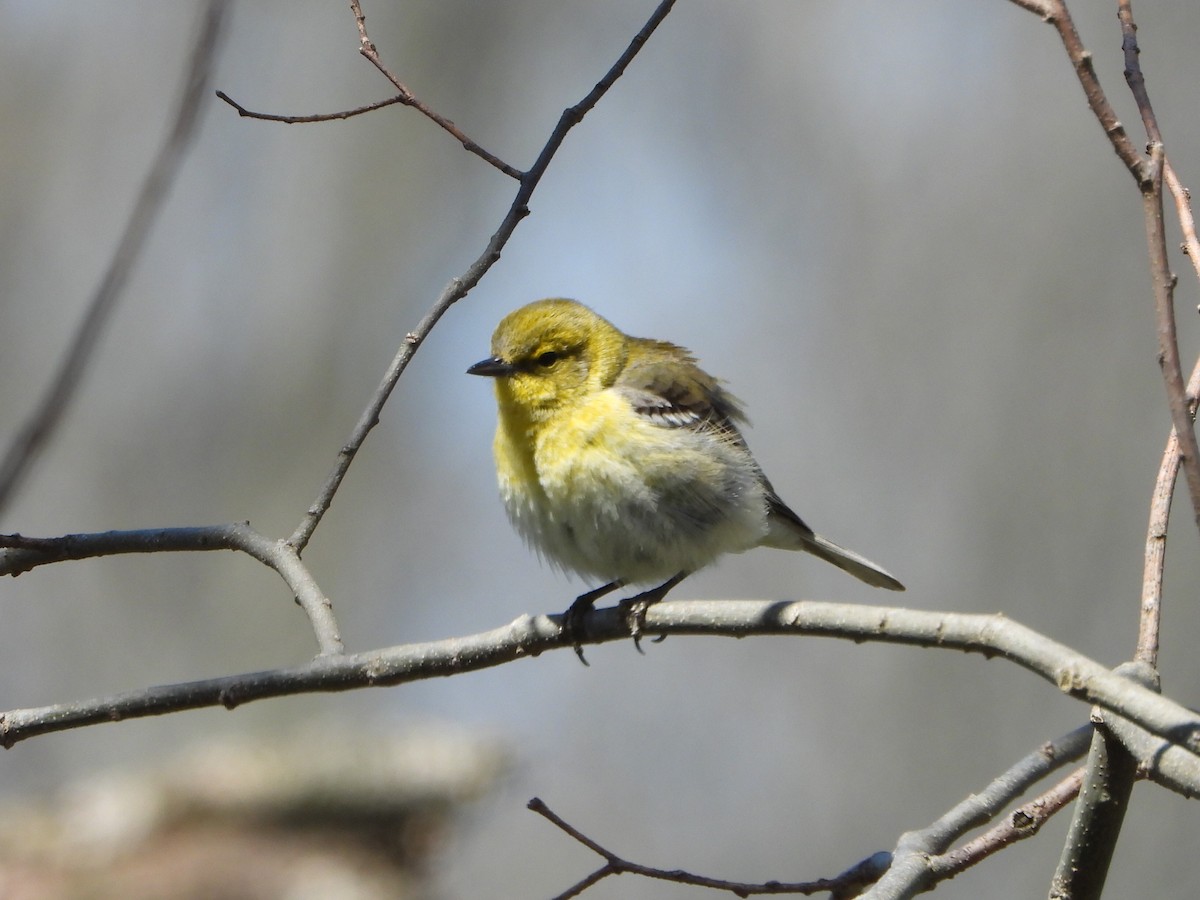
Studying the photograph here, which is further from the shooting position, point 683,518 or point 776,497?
point 776,497

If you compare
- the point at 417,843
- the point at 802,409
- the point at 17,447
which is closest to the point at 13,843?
the point at 417,843

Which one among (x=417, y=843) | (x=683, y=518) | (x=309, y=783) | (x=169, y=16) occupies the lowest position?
(x=683, y=518)

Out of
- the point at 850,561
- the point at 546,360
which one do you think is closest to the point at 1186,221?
the point at 546,360

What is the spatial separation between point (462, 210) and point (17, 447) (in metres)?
12.1

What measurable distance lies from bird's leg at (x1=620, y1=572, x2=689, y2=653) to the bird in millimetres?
12

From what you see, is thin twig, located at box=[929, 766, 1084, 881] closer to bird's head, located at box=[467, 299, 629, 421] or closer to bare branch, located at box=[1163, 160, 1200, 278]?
bare branch, located at box=[1163, 160, 1200, 278]

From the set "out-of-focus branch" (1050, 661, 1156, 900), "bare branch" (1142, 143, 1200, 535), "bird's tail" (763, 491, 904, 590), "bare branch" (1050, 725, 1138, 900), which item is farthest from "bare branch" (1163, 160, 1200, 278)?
"bird's tail" (763, 491, 904, 590)

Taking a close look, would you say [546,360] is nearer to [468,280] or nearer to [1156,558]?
[468,280]

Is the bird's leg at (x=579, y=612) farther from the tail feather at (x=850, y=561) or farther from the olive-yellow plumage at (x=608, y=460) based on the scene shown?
the tail feather at (x=850, y=561)

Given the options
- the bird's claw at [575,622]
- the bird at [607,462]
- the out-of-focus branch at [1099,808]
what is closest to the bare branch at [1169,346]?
the out-of-focus branch at [1099,808]

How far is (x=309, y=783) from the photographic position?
295 inches

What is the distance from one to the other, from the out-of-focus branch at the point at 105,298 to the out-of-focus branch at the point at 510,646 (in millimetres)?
1450

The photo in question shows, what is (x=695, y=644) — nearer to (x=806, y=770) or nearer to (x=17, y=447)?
(x=806, y=770)

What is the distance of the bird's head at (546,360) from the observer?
173 inches
